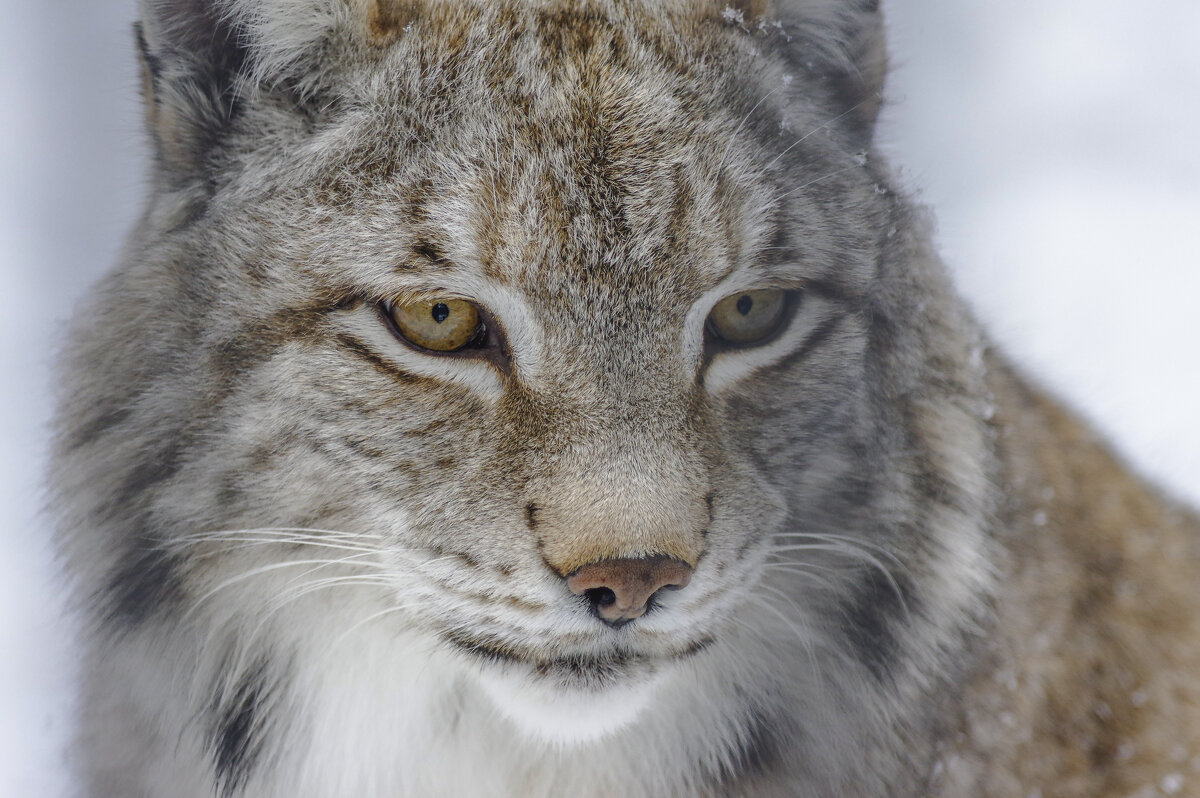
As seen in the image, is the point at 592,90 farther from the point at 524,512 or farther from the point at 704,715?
the point at 704,715

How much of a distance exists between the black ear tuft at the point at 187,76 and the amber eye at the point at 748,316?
73 centimetres

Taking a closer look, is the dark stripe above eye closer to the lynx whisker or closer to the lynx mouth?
the lynx whisker

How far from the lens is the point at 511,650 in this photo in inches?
47.1

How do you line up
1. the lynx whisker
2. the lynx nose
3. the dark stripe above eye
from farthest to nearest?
the dark stripe above eye, the lynx whisker, the lynx nose

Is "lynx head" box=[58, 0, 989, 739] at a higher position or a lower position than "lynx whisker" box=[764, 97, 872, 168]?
lower

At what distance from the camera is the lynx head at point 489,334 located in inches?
46.4

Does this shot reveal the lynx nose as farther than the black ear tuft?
No

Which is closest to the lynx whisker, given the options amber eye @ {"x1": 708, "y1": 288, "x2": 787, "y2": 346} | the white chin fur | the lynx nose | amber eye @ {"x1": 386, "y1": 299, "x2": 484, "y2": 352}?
amber eye @ {"x1": 708, "y1": 288, "x2": 787, "y2": 346}

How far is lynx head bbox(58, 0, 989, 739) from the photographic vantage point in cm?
118

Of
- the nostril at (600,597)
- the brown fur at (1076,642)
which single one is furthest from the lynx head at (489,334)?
the brown fur at (1076,642)

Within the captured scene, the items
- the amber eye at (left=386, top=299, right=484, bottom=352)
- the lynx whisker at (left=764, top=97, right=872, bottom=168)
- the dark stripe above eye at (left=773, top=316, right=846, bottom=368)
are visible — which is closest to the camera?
the amber eye at (left=386, top=299, right=484, bottom=352)

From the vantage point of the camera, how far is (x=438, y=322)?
1233 mm

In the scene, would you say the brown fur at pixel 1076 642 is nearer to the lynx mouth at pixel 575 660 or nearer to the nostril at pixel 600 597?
the lynx mouth at pixel 575 660

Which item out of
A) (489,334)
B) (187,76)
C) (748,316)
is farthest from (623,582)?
(187,76)
